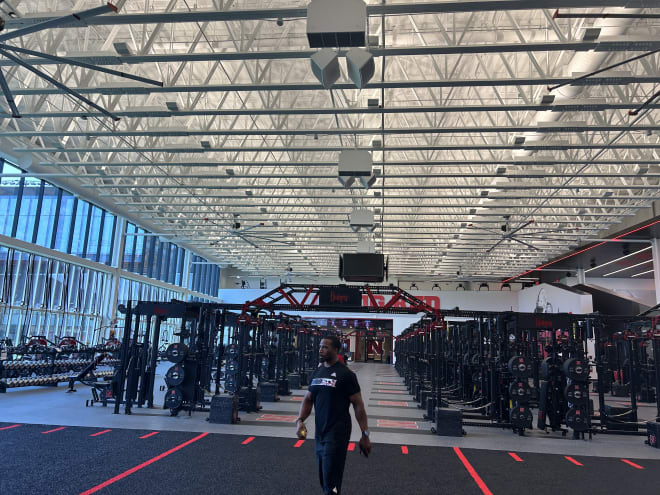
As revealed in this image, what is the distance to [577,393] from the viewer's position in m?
8.93

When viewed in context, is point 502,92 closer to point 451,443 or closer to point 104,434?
point 451,443

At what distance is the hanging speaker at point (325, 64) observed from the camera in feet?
21.4

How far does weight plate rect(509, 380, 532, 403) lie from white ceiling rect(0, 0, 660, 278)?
528cm

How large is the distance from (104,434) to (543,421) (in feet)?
Answer: 25.8

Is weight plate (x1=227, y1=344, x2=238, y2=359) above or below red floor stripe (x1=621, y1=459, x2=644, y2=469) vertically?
above

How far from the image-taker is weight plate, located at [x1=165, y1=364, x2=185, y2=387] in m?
9.77

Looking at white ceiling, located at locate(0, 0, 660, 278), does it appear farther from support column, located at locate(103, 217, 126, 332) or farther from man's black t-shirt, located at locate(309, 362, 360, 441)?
man's black t-shirt, located at locate(309, 362, 360, 441)

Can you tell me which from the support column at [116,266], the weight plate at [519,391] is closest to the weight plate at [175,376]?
the weight plate at [519,391]

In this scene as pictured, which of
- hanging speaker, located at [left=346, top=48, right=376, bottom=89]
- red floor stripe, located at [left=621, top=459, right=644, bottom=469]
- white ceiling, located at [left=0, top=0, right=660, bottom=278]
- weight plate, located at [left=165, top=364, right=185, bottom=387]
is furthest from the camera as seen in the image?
weight plate, located at [left=165, top=364, right=185, bottom=387]

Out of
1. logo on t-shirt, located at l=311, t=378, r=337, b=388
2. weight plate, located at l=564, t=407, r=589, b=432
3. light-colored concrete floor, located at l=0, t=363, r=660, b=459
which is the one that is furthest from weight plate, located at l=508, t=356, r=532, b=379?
logo on t-shirt, located at l=311, t=378, r=337, b=388

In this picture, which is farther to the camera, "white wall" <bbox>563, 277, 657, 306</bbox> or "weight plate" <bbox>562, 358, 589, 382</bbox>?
"white wall" <bbox>563, 277, 657, 306</bbox>

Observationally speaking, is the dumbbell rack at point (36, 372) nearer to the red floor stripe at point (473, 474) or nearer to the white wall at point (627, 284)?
the red floor stripe at point (473, 474)

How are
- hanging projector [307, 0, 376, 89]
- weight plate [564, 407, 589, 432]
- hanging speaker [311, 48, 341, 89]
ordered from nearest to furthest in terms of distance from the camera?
hanging projector [307, 0, 376, 89], hanging speaker [311, 48, 341, 89], weight plate [564, 407, 589, 432]

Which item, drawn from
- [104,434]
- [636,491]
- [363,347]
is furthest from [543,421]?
[363,347]
